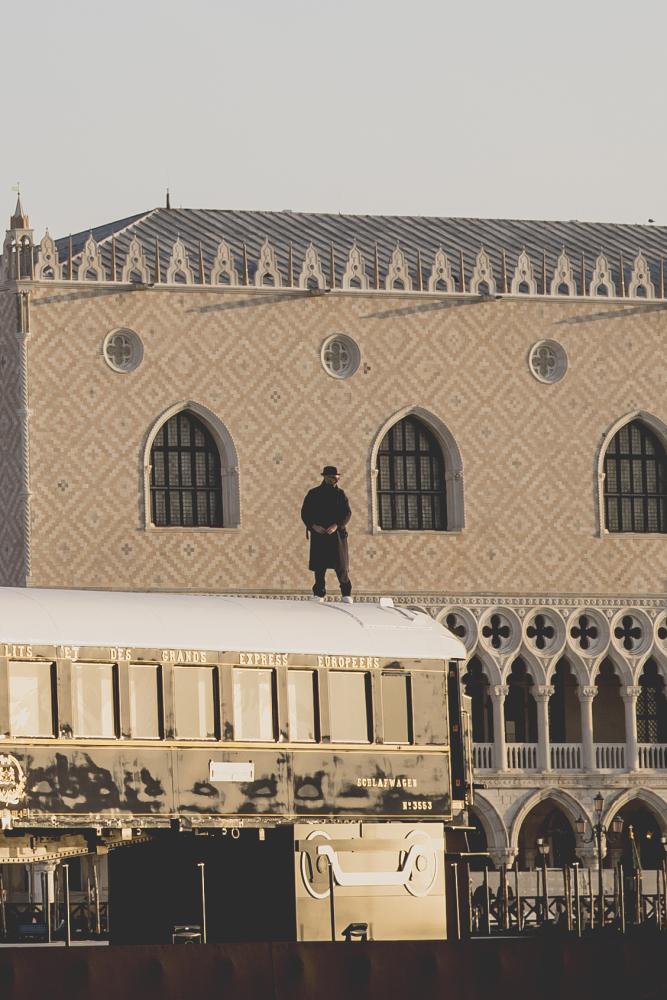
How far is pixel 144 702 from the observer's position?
20859mm

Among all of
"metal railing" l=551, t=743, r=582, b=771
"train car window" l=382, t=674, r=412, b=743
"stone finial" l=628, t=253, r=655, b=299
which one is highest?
"stone finial" l=628, t=253, r=655, b=299

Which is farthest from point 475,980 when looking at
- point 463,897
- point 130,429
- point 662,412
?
point 662,412

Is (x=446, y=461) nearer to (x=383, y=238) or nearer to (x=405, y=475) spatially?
(x=405, y=475)

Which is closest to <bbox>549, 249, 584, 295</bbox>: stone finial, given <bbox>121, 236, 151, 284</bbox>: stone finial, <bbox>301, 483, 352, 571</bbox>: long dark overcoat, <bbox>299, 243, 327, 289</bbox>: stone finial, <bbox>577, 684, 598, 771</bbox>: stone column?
<bbox>299, 243, 327, 289</bbox>: stone finial

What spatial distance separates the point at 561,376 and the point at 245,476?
17.4ft

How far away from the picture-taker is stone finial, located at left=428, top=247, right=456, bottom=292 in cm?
4172

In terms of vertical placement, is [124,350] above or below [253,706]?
above

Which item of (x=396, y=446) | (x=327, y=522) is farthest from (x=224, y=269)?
(x=327, y=522)

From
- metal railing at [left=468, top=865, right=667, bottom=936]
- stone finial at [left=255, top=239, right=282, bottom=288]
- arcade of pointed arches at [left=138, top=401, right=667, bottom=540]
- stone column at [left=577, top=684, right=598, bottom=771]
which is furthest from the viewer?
stone column at [left=577, top=684, right=598, bottom=771]

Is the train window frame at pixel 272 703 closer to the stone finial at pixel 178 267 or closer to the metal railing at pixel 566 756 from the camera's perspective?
the stone finial at pixel 178 267

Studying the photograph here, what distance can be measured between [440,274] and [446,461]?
2833mm

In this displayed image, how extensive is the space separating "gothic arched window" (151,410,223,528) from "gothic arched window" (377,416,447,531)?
2.60 metres

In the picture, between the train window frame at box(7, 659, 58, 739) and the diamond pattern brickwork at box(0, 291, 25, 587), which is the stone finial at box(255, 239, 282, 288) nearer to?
the diamond pattern brickwork at box(0, 291, 25, 587)

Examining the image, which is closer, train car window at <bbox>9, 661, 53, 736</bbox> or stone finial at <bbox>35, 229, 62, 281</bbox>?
train car window at <bbox>9, 661, 53, 736</bbox>
